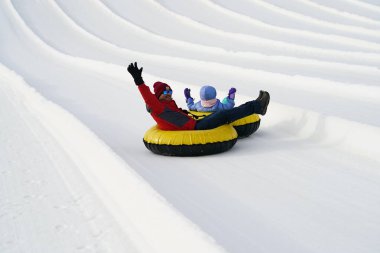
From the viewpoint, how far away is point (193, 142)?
4332 millimetres

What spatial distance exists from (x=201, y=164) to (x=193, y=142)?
0.81 feet

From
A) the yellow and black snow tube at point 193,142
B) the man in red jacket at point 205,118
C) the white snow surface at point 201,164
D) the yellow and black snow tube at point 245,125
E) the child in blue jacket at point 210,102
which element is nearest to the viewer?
the white snow surface at point 201,164

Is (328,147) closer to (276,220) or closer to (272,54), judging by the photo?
(276,220)

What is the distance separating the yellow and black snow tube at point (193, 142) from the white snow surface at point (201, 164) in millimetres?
73

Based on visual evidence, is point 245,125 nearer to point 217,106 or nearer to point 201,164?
point 217,106

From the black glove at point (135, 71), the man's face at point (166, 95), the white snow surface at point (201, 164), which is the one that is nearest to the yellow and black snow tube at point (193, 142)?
the white snow surface at point (201, 164)

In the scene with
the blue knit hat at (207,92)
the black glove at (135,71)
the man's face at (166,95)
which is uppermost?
the black glove at (135,71)

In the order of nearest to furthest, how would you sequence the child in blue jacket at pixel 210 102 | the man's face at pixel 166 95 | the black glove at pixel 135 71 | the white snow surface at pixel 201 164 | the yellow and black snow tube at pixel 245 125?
the white snow surface at pixel 201 164 < the black glove at pixel 135 71 < the man's face at pixel 166 95 < the yellow and black snow tube at pixel 245 125 < the child in blue jacket at pixel 210 102

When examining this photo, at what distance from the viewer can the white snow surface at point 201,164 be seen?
2.81 meters

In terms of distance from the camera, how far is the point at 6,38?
58.2 ft

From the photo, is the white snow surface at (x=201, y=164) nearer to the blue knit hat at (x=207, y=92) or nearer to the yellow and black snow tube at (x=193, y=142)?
the yellow and black snow tube at (x=193, y=142)

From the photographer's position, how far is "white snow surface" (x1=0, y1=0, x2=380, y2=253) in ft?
9.23

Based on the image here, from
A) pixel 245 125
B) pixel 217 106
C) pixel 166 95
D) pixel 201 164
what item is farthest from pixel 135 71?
pixel 245 125

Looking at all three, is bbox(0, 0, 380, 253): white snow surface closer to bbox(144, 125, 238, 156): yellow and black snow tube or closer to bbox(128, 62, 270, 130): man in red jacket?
bbox(144, 125, 238, 156): yellow and black snow tube
